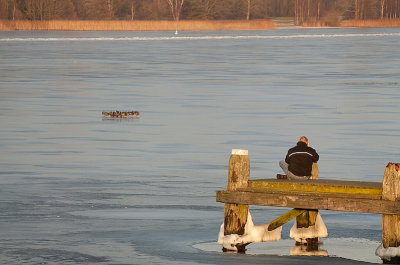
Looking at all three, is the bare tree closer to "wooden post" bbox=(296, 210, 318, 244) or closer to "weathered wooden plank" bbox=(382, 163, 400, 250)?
"wooden post" bbox=(296, 210, 318, 244)

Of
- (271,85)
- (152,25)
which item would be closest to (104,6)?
(152,25)

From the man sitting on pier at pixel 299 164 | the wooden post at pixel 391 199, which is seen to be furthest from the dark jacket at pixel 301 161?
the wooden post at pixel 391 199

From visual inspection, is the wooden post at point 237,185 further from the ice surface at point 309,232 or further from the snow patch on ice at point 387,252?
the snow patch on ice at point 387,252

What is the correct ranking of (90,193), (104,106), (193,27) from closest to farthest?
(90,193), (104,106), (193,27)

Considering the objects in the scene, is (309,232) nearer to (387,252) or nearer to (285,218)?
(285,218)

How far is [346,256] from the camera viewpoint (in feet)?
33.6

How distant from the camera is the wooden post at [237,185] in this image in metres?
10.3

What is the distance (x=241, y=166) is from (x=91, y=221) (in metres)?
2.57

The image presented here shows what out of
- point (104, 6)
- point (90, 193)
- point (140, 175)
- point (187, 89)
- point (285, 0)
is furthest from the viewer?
point (285, 0)

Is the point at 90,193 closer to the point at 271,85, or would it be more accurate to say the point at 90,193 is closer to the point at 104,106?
the point at 104,106

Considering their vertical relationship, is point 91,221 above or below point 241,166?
below

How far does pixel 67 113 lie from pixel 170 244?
1498 centimetres

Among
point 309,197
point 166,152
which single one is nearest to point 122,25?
point 166,152

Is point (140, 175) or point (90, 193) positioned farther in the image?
point (140, 175)
